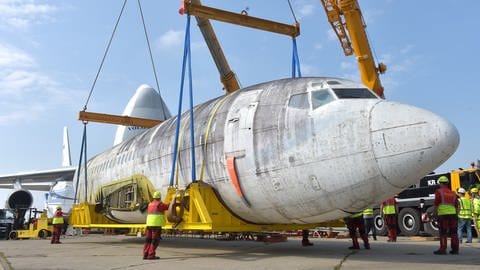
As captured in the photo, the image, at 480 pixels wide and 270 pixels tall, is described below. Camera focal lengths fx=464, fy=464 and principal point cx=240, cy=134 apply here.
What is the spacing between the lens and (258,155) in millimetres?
8883

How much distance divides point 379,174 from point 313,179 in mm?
1164

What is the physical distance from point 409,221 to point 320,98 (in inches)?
445

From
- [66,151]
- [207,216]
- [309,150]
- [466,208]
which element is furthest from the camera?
[66,151]

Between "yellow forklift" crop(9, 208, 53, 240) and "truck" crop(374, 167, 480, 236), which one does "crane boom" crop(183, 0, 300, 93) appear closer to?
"truck" crop(374, 167, 480, 236)

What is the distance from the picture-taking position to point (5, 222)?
25953 millimetres

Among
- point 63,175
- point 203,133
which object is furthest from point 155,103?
point 203,133

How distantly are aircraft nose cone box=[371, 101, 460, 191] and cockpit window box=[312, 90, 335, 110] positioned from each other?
1.06 meters

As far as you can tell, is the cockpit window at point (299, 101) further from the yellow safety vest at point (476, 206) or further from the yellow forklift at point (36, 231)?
the yellow forklift at point (36, 231)

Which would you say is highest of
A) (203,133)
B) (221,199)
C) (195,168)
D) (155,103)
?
(155,103)

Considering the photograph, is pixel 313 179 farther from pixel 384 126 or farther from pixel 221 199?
pixel 221 199

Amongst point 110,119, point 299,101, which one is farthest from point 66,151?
point 299,101

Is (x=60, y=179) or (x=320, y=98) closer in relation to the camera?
(x=320, y=98)

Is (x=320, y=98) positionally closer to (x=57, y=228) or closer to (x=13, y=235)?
(x=57, y=228)

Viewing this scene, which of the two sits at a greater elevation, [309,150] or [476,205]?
[309,150]
